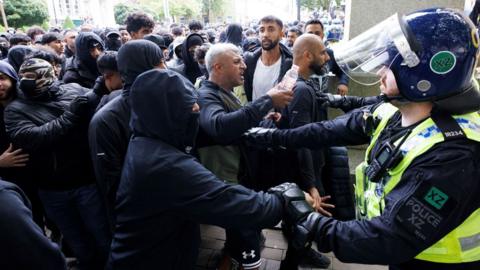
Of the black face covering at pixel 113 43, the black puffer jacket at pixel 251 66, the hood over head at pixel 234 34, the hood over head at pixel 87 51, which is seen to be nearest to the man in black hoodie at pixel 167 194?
the black puffer jacket at pixel 251 66

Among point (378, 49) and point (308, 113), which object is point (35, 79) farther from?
point (378, 49)

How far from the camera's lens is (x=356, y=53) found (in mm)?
1988

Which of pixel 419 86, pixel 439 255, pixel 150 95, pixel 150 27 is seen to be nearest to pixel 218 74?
pixel 150 95

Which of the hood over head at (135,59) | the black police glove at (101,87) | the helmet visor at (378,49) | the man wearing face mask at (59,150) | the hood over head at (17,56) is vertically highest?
the helmet visor at (378,49)

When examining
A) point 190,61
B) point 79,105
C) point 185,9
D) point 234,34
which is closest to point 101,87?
point 79,105

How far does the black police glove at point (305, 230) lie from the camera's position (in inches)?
66.7

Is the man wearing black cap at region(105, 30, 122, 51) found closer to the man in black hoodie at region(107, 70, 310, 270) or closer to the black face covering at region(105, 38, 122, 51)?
the black face covering at region(105, 38, 122, 51)

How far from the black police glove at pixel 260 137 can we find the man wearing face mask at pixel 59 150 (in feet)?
4.62

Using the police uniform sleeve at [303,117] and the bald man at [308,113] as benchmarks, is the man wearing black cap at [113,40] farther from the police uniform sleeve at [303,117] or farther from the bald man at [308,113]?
the police uniform sleeve at [303,117]

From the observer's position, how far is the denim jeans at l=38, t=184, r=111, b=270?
304cm

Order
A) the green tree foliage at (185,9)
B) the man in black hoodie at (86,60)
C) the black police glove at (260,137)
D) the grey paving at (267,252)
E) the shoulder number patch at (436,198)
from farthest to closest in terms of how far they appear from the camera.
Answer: the green tree foliage at (185,9) < the man in black hoodie at (86,60) < the grey paving at (267,252) < the black police glove at (260,137) < the shoulder number patch at (436,198)

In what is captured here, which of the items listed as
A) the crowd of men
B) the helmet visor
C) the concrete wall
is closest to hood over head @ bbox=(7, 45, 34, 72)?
the crowd of men

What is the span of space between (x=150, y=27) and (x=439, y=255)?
4822 mm

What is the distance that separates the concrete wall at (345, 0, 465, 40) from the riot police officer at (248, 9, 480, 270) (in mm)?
3803
